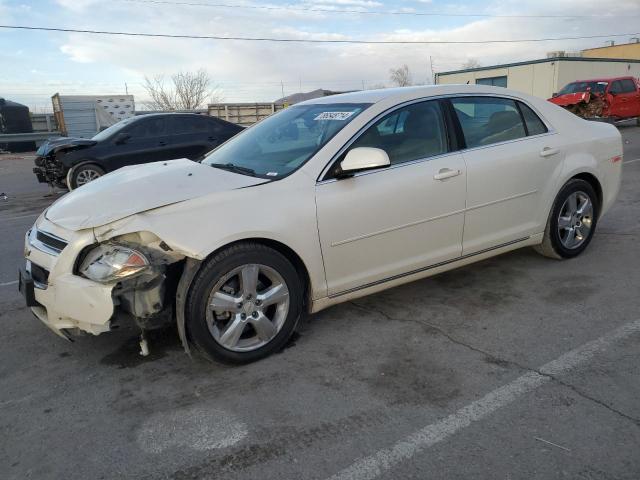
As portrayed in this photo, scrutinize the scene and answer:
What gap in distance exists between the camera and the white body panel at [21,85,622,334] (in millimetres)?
3100

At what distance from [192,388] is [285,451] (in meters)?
0.85

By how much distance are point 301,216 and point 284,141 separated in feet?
3.00

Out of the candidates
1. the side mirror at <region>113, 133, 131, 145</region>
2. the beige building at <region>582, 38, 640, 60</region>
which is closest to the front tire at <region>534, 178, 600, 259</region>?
the side mirror at <region>113, 133, 131, 145</region>

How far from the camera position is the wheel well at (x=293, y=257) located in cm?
329

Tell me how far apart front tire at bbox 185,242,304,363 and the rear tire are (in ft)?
26.6

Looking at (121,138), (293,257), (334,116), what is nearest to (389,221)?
(293,257)

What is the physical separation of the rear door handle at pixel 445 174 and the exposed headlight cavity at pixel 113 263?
210 centimetres

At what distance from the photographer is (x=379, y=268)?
3754 millimetres

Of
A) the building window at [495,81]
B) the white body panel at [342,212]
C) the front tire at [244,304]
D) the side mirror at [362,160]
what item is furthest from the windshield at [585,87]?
the front tire at [244,304]

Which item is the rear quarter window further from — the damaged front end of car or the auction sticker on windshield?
the damaged front end of car

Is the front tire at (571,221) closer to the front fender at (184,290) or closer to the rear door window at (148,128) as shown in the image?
the front fender at (184,290)

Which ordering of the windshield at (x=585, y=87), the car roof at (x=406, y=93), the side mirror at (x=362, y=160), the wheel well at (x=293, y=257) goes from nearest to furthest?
1. the wheel well at (x=293, y=257)
2. the side mirror at (x=362, y=160)
3. the car roof at (x=406, y=93)
4. the windshield at (x=585, y=87)

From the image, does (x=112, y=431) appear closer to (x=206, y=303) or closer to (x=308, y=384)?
(x=206, y=303)

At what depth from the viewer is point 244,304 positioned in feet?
10.8
